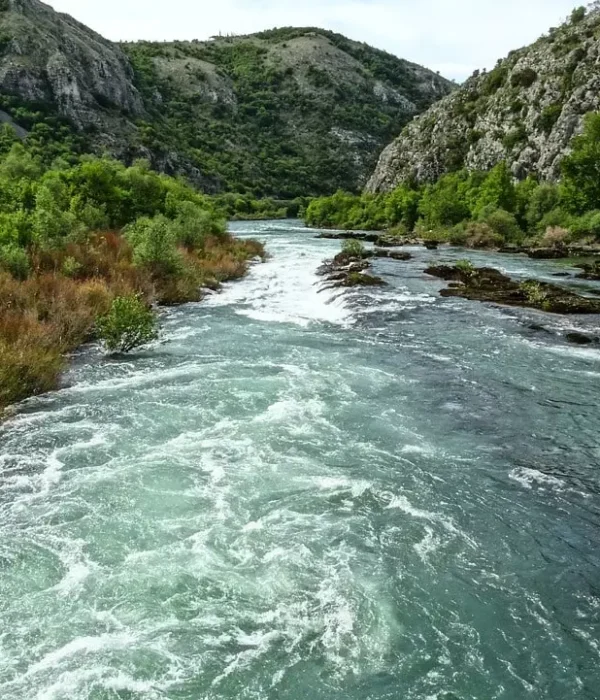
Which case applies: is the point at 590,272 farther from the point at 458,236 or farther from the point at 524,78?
the point at 524,78

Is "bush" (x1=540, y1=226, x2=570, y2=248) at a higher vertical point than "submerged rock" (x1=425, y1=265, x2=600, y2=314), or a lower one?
higher

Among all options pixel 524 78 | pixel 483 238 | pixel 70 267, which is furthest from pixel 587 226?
pixel 524 78

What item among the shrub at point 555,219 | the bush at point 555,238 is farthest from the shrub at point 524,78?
the bush at point 555,238

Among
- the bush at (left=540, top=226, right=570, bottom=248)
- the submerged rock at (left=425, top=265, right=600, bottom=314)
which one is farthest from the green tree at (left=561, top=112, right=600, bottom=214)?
the submerged rock at (left=425, top=265, right=600, bottom=314)

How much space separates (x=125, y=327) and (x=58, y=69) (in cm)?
14721

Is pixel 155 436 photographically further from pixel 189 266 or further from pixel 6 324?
pixel 189 266

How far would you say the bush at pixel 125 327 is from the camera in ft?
56.1

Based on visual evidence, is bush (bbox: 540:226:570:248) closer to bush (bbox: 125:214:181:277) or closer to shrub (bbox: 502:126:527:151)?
shrub (bbox: 502:126:527:151)

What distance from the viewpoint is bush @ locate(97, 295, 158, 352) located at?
17.1 metres

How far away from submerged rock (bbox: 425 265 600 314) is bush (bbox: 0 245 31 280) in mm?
18680

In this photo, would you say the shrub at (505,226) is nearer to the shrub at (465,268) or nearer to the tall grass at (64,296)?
the shrub at (465,268)

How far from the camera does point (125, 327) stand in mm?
17281

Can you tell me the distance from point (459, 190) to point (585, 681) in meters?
82.9

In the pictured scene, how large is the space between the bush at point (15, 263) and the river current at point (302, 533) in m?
5.49
